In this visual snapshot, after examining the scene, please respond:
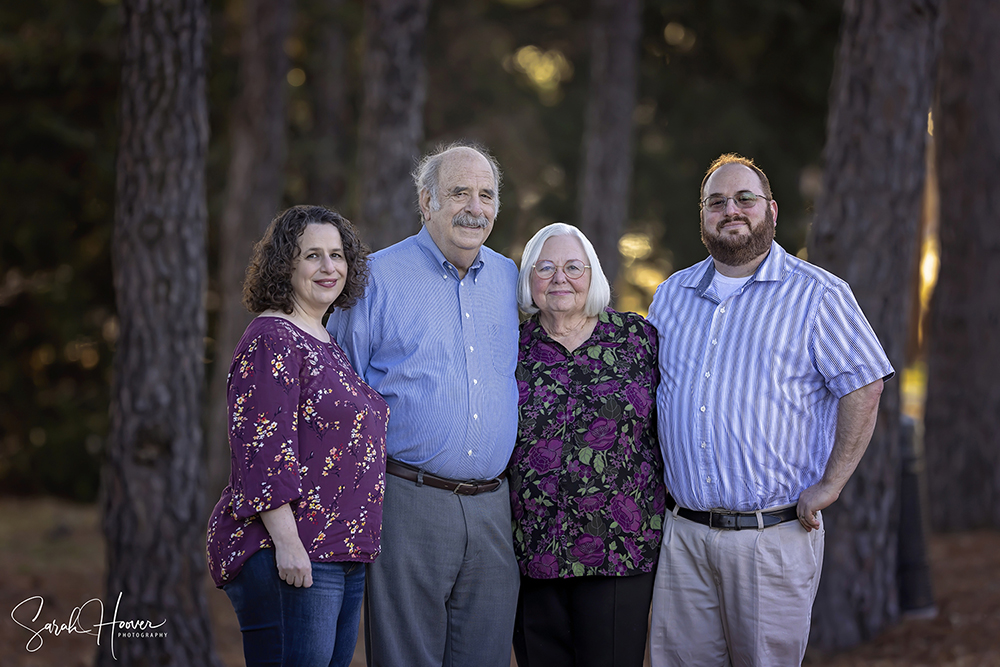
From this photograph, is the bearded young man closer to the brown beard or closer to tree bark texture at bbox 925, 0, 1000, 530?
the brown beard

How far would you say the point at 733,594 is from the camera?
327 centimetres

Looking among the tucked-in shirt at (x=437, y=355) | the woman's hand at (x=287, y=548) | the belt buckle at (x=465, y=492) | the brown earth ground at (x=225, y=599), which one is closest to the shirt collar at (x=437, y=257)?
the tucked-in shirt at (x=437, y=355)

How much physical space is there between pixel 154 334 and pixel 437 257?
73.1 inches

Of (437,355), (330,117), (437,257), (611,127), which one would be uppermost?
(330,117)

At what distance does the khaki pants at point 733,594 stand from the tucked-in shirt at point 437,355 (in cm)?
77

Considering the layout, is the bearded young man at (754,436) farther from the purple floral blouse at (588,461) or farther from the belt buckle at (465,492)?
the belt buckle at (465,492)

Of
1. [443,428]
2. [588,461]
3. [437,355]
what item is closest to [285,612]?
[443,428]

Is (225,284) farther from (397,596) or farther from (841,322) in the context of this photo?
(841,322)

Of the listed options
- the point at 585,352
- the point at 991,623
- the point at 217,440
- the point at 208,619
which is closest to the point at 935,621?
the point at 991,623

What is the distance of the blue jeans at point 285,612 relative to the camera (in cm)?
280

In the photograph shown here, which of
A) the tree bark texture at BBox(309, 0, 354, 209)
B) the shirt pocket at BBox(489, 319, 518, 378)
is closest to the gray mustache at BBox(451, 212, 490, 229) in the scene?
the shirt pocket at BBox(489, 319, 518, 378)

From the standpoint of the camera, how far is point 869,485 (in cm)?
520

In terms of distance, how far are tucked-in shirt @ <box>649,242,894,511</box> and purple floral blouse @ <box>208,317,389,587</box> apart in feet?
3.73

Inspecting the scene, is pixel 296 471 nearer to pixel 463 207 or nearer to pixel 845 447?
pixel 463 207
